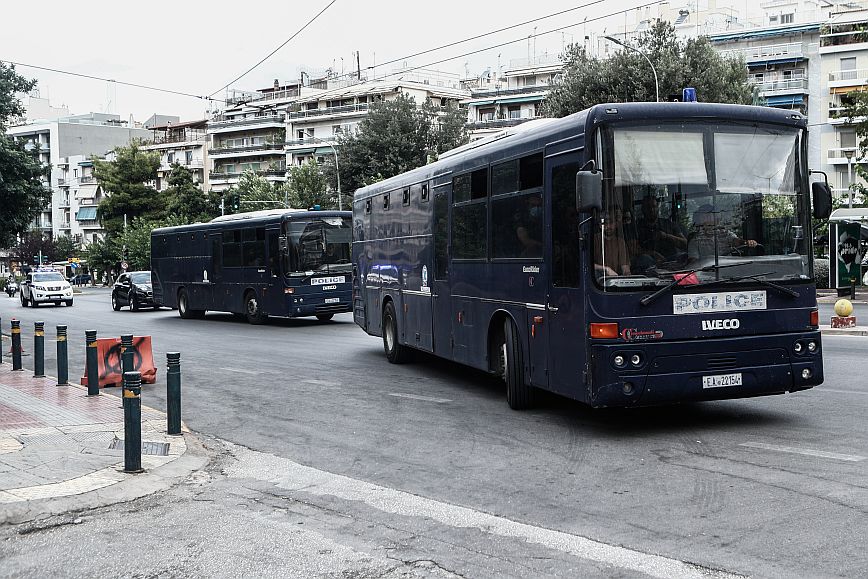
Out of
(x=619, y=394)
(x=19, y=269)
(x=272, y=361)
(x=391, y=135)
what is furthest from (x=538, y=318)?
(x=19, y=269)

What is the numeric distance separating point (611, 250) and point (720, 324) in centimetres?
129

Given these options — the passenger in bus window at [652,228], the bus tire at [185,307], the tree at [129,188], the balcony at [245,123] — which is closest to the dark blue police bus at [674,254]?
the passenger in bus window at [652,228]

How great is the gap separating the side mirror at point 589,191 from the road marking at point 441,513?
3102 millimetres

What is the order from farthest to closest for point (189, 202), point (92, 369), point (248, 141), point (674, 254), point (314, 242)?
point (248, 141) → point (189, 202) → point (314, 242) → point (92, 369) → point (674, 254)

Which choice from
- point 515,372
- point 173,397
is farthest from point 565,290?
point 173,397

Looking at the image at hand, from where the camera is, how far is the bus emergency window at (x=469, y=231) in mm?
12531

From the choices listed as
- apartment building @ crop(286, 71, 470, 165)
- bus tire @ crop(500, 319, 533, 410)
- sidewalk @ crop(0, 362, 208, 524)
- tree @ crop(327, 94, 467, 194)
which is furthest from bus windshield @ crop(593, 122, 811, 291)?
apartment building @ crop(286, 71, 470, 165)

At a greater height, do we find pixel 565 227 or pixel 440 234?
pixel 440 234

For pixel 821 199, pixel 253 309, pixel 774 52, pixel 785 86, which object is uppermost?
pixel 774 52

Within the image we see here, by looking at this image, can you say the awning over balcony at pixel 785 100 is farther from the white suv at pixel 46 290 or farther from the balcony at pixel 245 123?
the balcony at pixel 245 123

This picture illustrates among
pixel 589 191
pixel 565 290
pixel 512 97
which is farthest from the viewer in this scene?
pixel 512 97

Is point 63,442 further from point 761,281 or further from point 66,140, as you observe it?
point 66,140

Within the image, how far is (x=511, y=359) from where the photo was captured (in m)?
11.5

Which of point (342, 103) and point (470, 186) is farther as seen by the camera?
point (342, 103)
